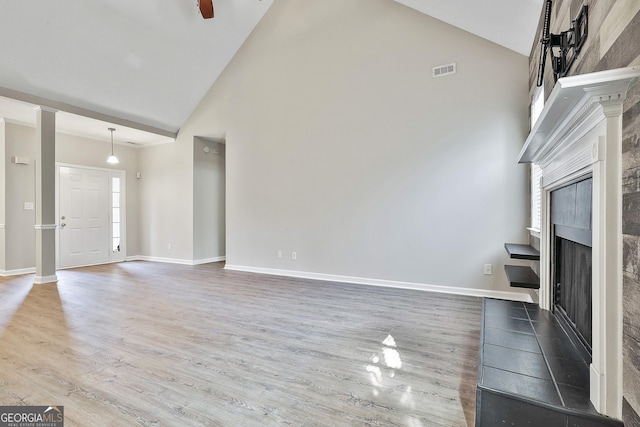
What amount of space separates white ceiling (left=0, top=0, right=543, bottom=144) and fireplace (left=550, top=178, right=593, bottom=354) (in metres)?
2.01

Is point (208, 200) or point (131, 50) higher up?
point (131, 50)

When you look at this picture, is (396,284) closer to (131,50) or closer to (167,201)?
(167,201)

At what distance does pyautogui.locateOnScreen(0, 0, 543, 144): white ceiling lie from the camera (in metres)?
3.73

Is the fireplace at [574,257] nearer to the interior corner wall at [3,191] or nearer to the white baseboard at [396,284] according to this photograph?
the white baseboard at [396,284]

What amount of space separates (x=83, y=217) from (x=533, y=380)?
791 centimetres

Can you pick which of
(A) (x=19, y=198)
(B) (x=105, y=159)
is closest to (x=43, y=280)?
(A) (x=19, y=198)

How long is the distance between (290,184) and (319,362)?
11.7ft

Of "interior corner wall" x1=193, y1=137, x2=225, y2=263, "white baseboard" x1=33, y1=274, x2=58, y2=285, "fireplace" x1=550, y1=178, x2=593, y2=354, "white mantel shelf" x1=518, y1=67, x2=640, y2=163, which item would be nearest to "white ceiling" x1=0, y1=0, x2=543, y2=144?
"interior corner wall" x1=193, y1=137, x2=225, y2=263

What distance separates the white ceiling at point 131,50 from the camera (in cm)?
373

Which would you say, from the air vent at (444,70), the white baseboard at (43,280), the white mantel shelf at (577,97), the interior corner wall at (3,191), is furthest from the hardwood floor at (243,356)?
the air vent at (444,70)

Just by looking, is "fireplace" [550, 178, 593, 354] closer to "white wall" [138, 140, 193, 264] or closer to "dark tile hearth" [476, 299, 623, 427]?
"dark tile hearth" [476, 299, 623, 427]

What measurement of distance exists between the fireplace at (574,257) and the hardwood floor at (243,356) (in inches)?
28.3

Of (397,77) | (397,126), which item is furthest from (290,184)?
(397,77)

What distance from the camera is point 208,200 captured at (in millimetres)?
6969
